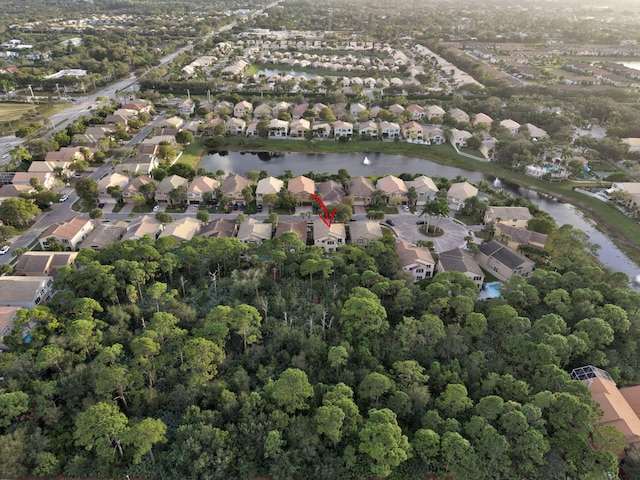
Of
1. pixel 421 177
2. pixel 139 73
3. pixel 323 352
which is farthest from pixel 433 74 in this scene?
pixel 323 352

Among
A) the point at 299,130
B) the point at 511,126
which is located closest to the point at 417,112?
→ the point at 511,126

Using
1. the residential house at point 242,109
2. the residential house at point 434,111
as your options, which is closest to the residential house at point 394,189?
the residential house at point 434,111

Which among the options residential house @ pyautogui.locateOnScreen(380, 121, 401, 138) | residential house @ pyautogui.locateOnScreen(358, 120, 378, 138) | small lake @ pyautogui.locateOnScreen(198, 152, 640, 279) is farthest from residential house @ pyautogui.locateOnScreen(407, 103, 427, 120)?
small lake @ pyautogui.locateOnScreen(198, 152, 640, 279)

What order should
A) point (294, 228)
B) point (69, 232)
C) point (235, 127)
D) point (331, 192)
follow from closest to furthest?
point (69, 232)
point (294, 228)
point (331, 192)
point (235, 127)

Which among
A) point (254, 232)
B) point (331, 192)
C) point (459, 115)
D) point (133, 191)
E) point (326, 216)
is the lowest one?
→ point (133, 191)

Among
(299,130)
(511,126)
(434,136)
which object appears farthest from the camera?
(511,126)

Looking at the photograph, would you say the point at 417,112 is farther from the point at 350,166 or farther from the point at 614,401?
the point at 614,401

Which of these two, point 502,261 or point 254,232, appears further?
point 254,232
